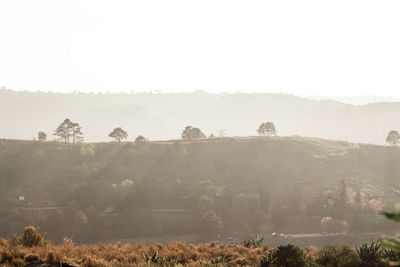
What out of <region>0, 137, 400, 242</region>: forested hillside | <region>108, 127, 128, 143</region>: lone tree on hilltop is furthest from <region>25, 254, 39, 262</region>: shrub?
<region>108, 127, 128, 143</region>: lone tree on hilltop

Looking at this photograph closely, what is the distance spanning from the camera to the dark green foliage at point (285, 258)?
15219mm

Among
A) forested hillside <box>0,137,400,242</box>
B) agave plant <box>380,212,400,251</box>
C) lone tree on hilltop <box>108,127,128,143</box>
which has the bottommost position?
forested hillside <box>0,137,400,242</box>

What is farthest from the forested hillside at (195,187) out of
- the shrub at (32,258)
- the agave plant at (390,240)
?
the agave plant at (390,240)

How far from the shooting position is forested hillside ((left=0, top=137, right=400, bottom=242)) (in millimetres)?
69125

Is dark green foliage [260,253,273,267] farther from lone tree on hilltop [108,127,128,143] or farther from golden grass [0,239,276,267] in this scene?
lone tree on hilltop [108,127,128,143]

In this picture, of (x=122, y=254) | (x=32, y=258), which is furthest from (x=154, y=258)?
(x=32, y=258)

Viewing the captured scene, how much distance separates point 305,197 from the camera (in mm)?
79062

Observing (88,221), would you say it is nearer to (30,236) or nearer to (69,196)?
(69,196)

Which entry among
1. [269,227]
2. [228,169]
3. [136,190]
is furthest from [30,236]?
[228,169]

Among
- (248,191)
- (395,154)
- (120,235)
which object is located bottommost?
(120,235)

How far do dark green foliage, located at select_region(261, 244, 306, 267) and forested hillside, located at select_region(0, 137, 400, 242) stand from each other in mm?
52001

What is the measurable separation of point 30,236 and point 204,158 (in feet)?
268

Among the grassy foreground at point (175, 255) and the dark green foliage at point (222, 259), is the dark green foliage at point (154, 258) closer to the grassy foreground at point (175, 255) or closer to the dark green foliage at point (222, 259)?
the grassy foreground at point (175, 255)

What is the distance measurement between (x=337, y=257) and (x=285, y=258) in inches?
115
